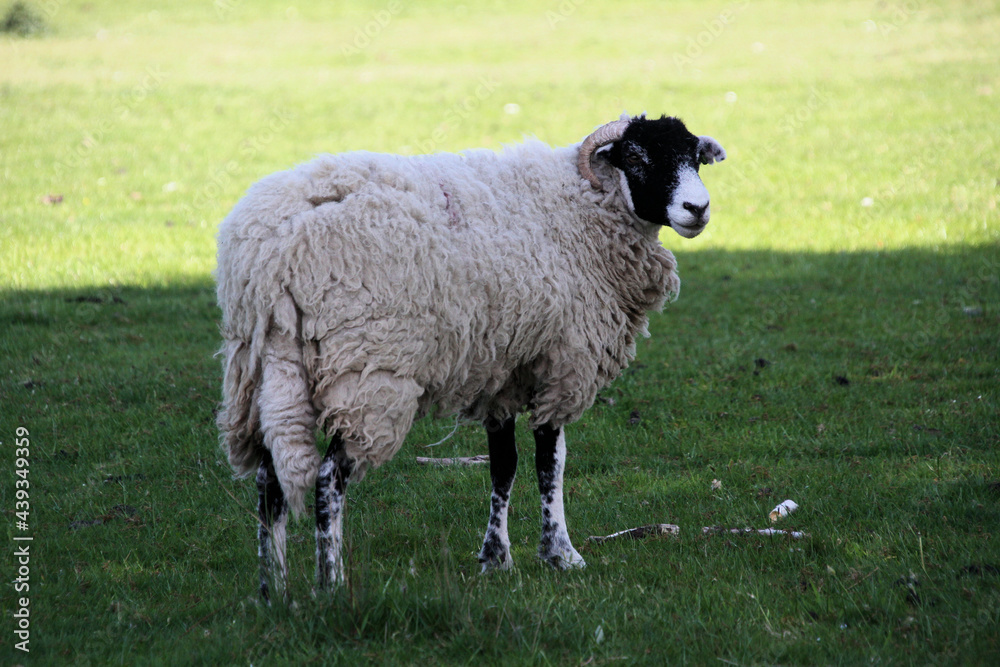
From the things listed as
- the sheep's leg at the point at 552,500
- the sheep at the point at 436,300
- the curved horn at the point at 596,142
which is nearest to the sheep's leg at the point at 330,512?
the sheep at the point at 436,300

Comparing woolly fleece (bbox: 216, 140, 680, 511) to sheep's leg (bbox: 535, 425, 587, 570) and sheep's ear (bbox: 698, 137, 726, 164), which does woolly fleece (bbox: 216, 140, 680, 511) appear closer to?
sheep's leg (bbox: 535, 425, 587, 570)

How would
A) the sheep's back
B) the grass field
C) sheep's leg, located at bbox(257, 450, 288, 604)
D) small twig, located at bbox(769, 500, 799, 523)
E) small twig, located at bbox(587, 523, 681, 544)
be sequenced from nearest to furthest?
Answer: the grass field → the sheep's back → sheep's leg, located at bbox(257, 450, 288, 604) → small twig, located at bbox(587, 523, 681, 544) → small twig, located at bbox(769, 500, 799, 523)

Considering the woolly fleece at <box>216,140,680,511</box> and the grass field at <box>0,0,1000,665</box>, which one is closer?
the grass field at <box>0,0,1000,665</box>

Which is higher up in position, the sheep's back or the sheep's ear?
the sheep's ear

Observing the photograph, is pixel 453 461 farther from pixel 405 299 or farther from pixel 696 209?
pixel 696 209

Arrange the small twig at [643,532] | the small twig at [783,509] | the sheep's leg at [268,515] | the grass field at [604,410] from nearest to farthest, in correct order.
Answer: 1. the grass field at [604,410]
2. the sheep's leg at [268,515]
3. the small twig at [643,532]
4. the small twig at [783,509]

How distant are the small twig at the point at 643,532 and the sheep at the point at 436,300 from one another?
31 cm

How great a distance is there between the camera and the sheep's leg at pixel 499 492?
5.13 metres

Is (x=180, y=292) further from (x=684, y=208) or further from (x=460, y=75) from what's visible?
(x=460, y=75)

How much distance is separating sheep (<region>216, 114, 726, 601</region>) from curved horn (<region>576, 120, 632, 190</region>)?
0.01 m

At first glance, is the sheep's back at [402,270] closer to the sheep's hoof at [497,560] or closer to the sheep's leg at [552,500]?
the sheep's leg at [552,500]

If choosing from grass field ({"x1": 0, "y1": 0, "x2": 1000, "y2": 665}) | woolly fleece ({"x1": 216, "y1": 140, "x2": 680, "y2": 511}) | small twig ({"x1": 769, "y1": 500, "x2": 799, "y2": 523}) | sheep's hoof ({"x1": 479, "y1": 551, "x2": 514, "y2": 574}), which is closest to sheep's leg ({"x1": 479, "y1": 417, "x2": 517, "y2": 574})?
sheep's hoof ({"x1": 479, "y1": 551, "x2": 514, "y2": 574})

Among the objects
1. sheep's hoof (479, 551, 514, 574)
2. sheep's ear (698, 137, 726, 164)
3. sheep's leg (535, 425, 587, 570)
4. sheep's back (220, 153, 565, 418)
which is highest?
sheep's ear (698, 137, 726, 164)

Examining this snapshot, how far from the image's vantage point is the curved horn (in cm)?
533
